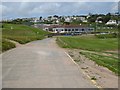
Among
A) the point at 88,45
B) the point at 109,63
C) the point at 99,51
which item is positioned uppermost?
the point at 109,63

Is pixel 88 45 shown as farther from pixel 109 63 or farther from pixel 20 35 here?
pixel 20 35

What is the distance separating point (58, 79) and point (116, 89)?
3423 millimetres

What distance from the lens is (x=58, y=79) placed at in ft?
51.9

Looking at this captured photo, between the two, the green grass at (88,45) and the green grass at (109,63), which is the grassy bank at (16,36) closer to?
the green grass at (88,45)

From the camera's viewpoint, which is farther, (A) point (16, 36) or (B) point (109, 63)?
(A) point (16, 36)

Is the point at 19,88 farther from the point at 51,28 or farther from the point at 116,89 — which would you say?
the point at 51,28

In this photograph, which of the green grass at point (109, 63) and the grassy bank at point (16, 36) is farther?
the grassy bank at point (16, 36)

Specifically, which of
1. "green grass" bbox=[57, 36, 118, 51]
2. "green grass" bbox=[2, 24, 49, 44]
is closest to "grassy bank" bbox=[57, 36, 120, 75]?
"green grass" bbox=[57, 36, 118, 51]

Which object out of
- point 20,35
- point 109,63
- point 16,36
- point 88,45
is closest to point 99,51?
point 88,45

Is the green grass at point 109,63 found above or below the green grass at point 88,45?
above

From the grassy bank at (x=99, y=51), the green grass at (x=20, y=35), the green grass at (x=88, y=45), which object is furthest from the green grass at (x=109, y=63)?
the green grass at (x=20, y=35)

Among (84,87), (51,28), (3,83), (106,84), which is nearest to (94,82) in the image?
(106,84)

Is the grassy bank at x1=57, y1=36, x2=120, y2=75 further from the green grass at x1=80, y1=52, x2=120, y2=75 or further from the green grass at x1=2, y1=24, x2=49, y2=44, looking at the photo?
the green grass at x1=2, y1=24, x2=49, y2=44

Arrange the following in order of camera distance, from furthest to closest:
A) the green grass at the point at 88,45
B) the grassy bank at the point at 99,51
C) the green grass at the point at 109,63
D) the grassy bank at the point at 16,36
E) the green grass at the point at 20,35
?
the green grass at the point at 20,35, the green grass at the point at 88,45, the grassy bank at the point at 16,36, the grassy bank at the point at 99,51, the green grass at the point at 109,63
